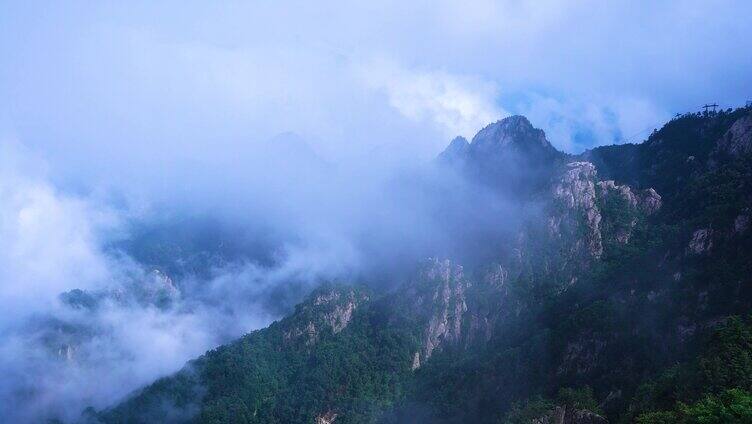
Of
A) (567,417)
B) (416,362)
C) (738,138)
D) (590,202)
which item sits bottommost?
(567,417)

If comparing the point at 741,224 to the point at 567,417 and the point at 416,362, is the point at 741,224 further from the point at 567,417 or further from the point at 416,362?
the point at 416,362

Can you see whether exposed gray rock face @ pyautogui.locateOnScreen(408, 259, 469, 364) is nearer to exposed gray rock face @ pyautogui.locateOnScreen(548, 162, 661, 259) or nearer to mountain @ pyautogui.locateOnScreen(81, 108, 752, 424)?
mountain @ pyautogui.locateOnScreen(81, 108, 752, 424)

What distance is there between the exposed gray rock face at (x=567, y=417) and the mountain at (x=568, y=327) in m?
0.23

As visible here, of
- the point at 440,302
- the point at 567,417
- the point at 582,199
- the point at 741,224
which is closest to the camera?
the point at 567,417

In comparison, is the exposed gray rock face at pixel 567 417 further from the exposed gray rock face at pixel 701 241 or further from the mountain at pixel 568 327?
the exposed gray rock face at pixel 701 241

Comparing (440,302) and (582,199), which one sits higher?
(582,199)

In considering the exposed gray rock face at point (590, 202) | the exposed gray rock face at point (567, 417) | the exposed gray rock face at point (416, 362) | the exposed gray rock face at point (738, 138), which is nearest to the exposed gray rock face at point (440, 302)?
the exposed gray rock face at point (416, 362)

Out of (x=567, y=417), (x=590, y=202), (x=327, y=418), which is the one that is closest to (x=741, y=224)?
(x=567, y=417)

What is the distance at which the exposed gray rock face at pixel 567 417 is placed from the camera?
11156cm

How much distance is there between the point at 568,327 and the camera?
14262 cm

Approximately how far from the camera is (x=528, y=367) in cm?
14188

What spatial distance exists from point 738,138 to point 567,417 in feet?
331

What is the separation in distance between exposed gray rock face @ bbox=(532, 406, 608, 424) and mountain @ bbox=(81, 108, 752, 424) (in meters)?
0.23

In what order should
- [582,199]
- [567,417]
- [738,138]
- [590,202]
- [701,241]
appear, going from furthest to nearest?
1. [582,199]
2. [590,202]
3. [738,138]
4. [701,241]
5. [567,417]
